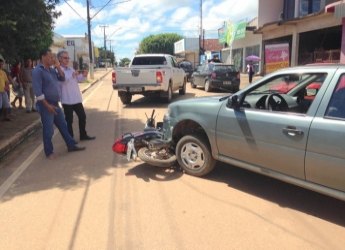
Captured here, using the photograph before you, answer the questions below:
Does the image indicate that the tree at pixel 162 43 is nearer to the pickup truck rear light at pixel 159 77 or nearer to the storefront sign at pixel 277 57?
the storefront sign at pixel 277 57

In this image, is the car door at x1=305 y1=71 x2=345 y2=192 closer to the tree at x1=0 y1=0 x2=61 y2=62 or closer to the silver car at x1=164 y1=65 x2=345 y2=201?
the silver car at x1=164 y1=65 x2=345 y2=201

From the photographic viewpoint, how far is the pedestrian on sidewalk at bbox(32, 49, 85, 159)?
6609 mm

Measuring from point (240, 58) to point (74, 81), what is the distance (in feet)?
102

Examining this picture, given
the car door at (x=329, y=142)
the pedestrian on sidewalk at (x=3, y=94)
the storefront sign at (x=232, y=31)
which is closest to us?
the car door at (x=329, y=142)

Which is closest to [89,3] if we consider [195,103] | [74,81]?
[74,81]

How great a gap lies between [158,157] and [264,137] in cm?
195

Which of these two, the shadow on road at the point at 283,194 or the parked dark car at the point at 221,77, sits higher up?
the parked dark car at the point at 221,77

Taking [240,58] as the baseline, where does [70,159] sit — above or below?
below

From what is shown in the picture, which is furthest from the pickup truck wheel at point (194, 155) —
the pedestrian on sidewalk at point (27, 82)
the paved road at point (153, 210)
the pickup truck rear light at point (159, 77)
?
the pickup truck rear light at point (159, 77)

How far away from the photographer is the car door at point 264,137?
420 centimetres

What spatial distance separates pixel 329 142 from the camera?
3861 millimetres

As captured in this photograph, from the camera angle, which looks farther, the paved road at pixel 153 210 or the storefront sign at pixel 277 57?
the storefront sign at pixel 277 57

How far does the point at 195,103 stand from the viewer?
562cm

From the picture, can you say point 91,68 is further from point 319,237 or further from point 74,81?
point 319,237
